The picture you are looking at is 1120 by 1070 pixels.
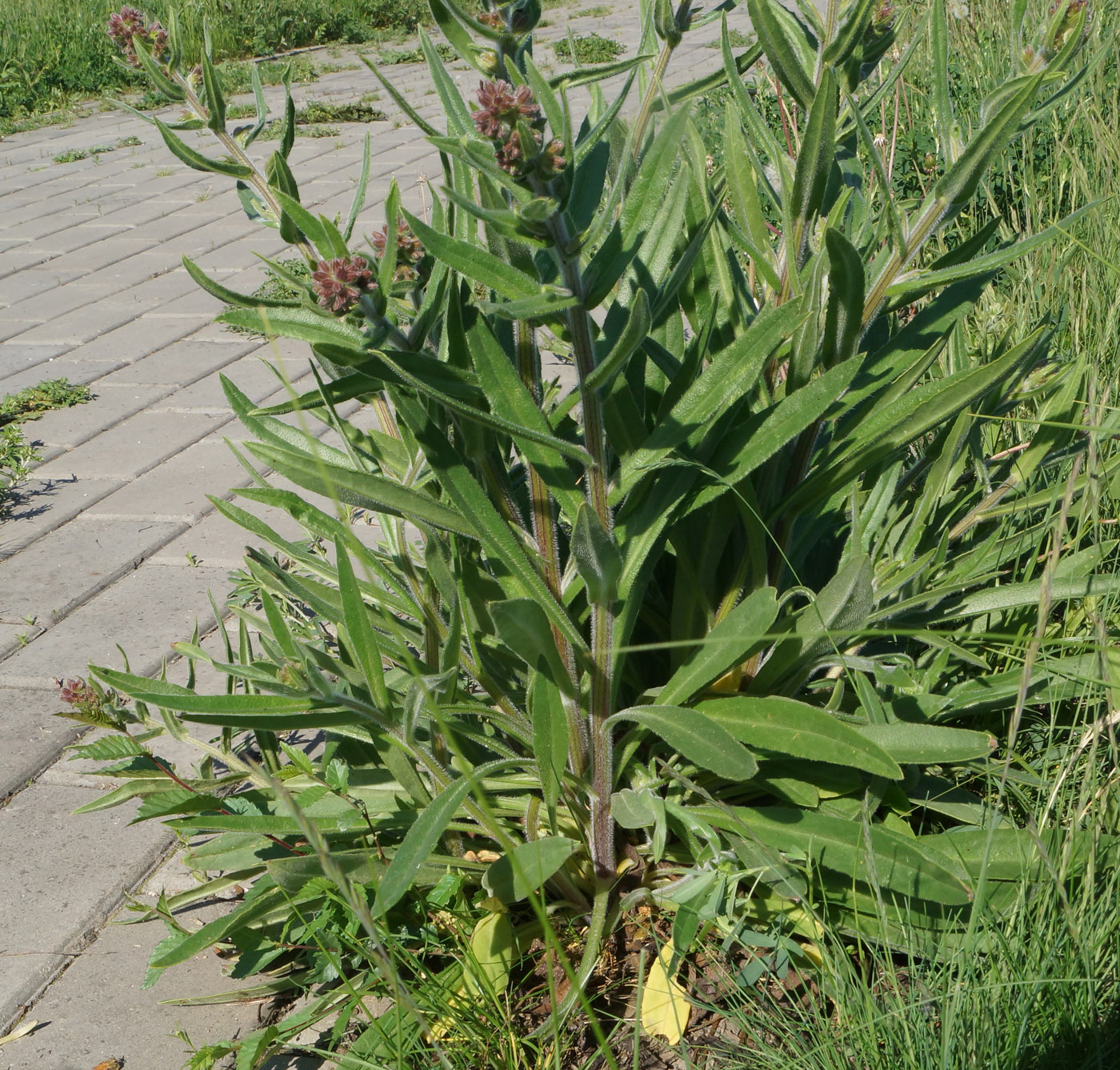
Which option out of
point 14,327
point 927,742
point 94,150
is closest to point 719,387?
point 927,742

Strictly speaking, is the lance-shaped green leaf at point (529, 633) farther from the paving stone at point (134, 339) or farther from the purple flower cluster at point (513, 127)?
the paving stone at point (134, 339)

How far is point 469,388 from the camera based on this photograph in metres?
1.53

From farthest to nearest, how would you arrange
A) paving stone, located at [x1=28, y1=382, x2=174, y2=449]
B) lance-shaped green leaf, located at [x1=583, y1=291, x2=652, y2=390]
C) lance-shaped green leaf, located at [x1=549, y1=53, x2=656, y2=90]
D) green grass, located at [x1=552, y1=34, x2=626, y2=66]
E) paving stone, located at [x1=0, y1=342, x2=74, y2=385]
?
green grass, located at [x1=552, y1=34, x2=626, y2=66] < paving stone, located at [x1=0, y1=342, x2=74, y2=385] < paving stone, located at [x1=28, y1=382, x2=174, y2=449] < lance-shaped green leaf, located at [x1=549, y1=53, x2=656, y2=90] < lance-shaped green leaf, located at [x1=583, y1=291, x2=652, y2=390]

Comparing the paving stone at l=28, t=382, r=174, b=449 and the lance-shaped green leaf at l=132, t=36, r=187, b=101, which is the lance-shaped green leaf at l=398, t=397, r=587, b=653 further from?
the paving stone at l=28, t=382, r=174, b=449

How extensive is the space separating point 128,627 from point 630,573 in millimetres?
1800

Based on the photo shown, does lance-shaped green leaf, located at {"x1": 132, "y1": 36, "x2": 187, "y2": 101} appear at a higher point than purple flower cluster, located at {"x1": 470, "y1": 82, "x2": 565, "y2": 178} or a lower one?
Result: higher

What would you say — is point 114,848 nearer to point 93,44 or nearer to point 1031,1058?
point 1031,1058

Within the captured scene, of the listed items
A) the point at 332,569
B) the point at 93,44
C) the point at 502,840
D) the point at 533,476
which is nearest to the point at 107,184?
the point at 93,44

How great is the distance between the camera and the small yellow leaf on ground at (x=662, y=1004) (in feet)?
5.16

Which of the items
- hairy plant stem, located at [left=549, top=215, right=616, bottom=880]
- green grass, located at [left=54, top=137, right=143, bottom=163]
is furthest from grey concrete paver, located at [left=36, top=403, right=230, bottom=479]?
green grass, located at [left=54, top=137, right=143, bottom=163]

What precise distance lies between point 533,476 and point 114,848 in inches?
46.0

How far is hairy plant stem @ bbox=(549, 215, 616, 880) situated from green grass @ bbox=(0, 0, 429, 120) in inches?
357

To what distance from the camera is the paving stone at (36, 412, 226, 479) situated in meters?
3.80

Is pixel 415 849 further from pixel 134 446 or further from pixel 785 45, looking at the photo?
pixel 134 446
